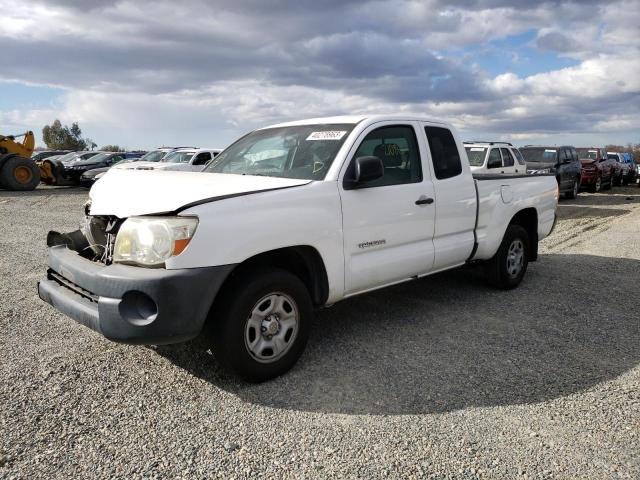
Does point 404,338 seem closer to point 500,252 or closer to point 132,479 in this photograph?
point 500,252

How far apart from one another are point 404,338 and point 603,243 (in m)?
6.58

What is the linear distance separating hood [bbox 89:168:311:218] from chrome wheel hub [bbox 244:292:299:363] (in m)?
0.77

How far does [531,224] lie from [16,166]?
64.9 ft

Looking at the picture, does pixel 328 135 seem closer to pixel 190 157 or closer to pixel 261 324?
pixel 261 324

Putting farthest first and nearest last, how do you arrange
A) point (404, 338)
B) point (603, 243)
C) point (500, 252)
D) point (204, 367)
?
1. point (603, 243)
2. point (500, 252)
3. point (404, 338)
4. point (204, 367)

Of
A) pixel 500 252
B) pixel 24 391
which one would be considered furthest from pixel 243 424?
pixel 500 252

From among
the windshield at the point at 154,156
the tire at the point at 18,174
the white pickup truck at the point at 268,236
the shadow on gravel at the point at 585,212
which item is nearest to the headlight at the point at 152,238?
the white pickup truck at the point at 268,236

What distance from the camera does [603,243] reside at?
947 cm

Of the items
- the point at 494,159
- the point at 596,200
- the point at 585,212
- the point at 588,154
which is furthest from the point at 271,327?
the point at 588,154

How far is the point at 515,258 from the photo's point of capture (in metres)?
6.19

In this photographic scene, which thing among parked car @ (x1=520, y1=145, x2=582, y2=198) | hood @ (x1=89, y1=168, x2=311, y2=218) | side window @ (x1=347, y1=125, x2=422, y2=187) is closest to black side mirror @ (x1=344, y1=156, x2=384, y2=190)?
side window @ (x1=347, y1=125, x2=422, y2=187)

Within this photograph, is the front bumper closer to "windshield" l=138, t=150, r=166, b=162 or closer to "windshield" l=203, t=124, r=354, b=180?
"windshield" l=203, t=124, r=354, b=180

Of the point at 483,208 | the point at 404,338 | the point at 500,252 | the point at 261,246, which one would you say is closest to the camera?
the point at 261,246

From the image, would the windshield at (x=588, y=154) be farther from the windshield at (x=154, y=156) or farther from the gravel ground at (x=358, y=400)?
the gravel ground at (x=358, y=400)
